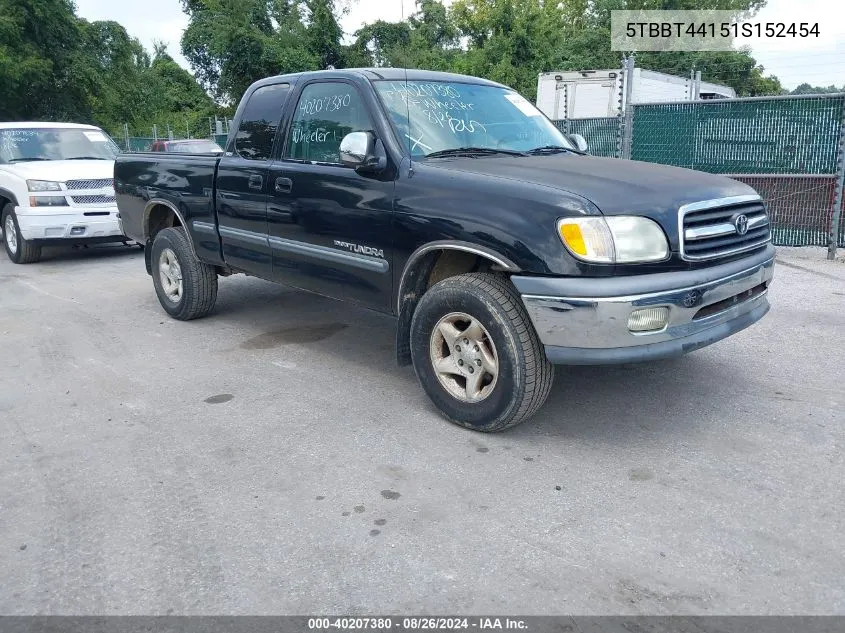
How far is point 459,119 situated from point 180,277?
3.09m

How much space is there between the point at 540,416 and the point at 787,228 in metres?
6.78

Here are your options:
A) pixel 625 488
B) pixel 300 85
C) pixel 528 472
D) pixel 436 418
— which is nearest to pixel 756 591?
pixel 625 488

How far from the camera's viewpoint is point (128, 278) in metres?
8.81

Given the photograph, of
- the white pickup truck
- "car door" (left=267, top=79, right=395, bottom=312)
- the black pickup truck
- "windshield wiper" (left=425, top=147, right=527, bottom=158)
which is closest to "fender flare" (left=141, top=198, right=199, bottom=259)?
the black pickup truck

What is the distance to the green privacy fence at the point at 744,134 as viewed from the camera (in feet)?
29.8

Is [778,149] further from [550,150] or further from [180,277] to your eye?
[180,277]

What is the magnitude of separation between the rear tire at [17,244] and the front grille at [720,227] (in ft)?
29.2

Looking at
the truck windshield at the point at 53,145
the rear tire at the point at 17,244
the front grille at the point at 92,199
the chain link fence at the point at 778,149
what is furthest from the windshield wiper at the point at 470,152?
the rear tire at the point at 17,244

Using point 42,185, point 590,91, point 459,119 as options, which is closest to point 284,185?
point 459,119

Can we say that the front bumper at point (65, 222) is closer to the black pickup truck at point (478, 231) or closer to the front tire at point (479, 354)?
the black pickup truck at point (478, 231)

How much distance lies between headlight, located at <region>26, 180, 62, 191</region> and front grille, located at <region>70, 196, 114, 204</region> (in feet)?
0.77

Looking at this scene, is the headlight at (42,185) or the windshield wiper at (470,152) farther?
the headlight at (42,185)

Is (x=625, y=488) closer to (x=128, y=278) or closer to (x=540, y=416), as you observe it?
(x=540, y=416)

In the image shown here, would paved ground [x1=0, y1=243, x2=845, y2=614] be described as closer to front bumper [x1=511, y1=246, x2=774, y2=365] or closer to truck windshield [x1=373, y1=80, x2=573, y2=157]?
front bumper [x1=511, y1=246, x2=774, y2=365]
